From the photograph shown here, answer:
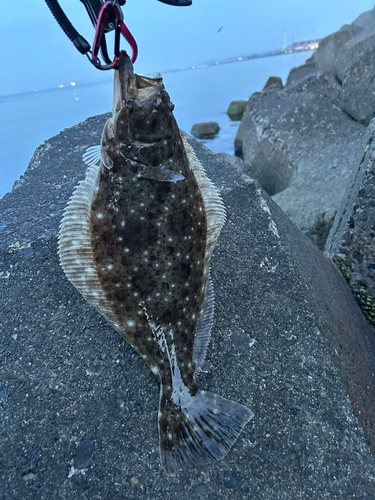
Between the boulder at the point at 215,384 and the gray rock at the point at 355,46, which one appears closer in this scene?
the boulder at the point at 215,384

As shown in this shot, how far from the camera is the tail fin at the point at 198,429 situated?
173 cm

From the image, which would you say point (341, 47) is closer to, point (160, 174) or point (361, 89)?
point (361, 89)

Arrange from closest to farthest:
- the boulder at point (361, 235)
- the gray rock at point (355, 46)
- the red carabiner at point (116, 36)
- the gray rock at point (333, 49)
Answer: the red carabiner at point (116, 36) < the boulder at point (361, 235) < the gray rock at point (355, 46) < the gray rock at point (333, 49)

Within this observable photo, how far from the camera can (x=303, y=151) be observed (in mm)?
6254

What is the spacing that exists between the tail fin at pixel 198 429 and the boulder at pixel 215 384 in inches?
3.8

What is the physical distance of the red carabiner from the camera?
140 cm

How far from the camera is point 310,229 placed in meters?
4.82

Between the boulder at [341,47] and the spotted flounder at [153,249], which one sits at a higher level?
the boulder at [341,47]

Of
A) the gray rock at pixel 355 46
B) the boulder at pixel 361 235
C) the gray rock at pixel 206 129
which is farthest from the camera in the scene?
the gray rock at pixel 206 129

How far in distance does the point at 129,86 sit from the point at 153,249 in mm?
839

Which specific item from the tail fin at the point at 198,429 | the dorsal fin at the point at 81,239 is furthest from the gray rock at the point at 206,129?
the tail fin at the point at 198,429

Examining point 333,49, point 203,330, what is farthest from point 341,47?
point 203,330

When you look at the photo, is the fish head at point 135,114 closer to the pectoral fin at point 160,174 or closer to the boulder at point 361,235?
the pectoral fin at point 160,174

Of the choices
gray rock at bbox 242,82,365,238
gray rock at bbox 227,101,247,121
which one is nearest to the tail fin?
gray rock at bbox 242,82,365,238
